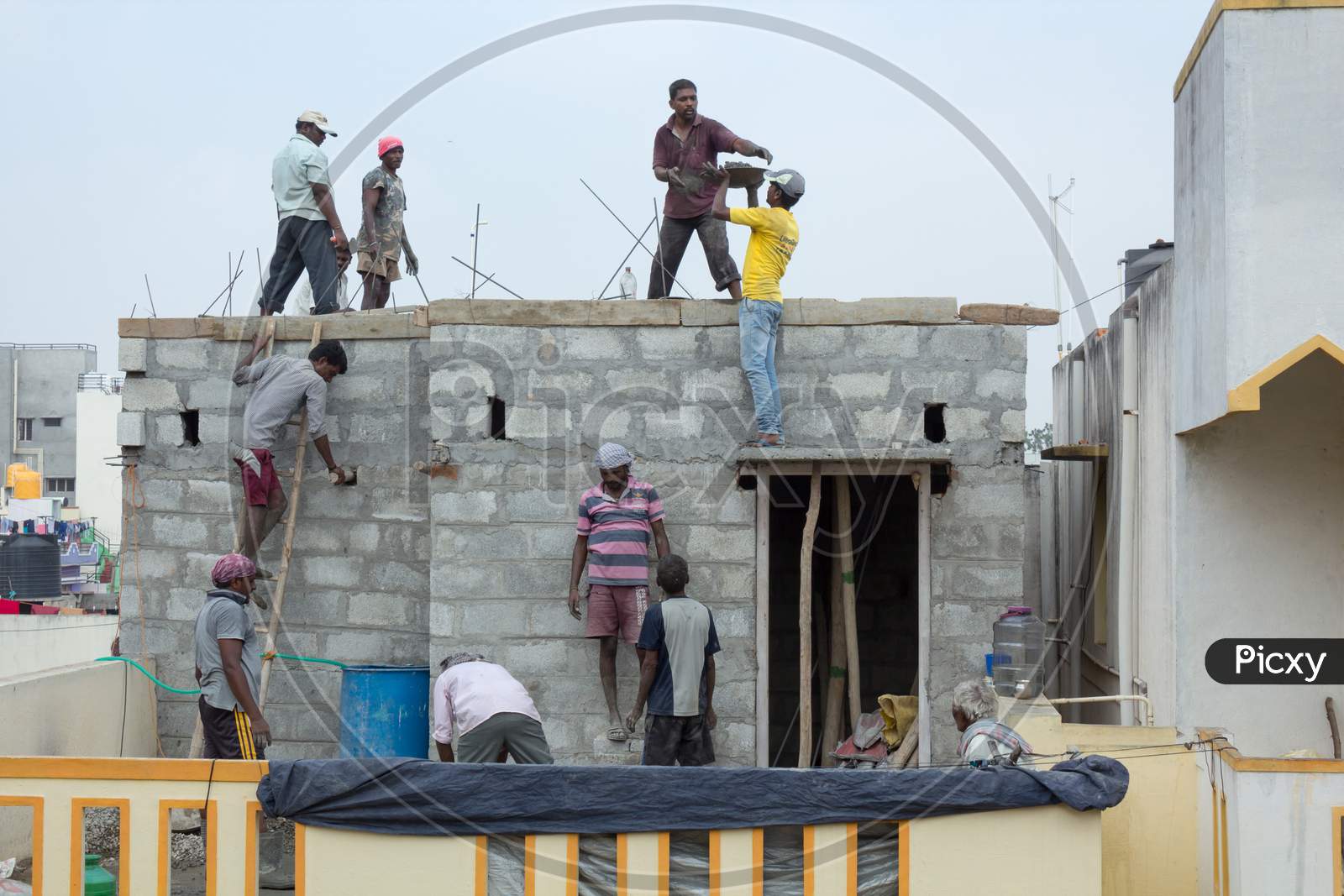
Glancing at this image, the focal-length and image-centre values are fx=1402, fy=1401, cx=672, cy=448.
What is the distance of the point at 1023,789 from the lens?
6.02 meters

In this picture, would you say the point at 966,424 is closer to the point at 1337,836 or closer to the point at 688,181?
the point at 688,181

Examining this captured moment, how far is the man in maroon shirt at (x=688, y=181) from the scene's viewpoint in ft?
30.8

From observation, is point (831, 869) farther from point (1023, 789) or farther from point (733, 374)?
point (733, 374)

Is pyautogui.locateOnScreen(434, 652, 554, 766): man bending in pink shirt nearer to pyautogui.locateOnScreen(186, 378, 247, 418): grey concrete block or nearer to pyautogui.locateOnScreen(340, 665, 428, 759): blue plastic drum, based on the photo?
pyautogui.locateOnScreen(340, 665, 428, 759): blue plastic drum

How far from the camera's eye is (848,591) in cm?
919

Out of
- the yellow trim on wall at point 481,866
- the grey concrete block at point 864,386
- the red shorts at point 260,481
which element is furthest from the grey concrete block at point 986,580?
the red shorts at point 260,481

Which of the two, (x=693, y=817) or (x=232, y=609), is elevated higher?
(x=232, y=609)

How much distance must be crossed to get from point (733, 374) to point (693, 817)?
130 inches

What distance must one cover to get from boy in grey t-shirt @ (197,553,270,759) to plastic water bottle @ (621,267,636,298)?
3.09 m

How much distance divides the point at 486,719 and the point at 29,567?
87.0 ft

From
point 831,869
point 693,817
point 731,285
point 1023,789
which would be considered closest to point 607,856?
point 693,817

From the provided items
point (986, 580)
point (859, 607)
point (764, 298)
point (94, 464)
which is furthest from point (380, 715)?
point (94, 464)

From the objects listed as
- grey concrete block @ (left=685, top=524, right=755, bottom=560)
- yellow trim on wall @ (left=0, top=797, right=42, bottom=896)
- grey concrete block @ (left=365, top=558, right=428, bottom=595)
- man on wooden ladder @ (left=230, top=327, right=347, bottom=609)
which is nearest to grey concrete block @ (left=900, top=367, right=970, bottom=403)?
grey concrete block @ (left=685, top=524, right=755, bottom=560)

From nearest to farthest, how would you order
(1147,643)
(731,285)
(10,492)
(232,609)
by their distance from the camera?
(232,609) → (1147,643) → (731,285) → (10,492)
